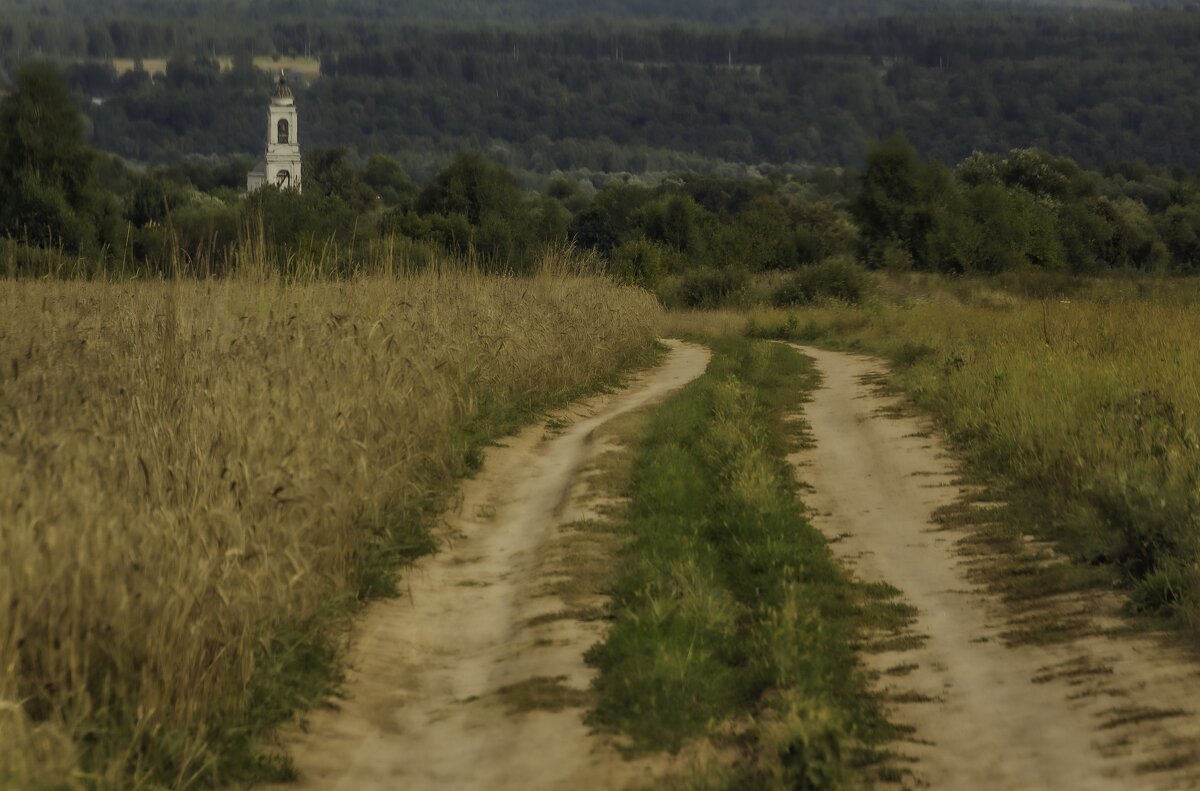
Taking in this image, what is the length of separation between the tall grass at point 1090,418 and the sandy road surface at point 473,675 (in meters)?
3.21

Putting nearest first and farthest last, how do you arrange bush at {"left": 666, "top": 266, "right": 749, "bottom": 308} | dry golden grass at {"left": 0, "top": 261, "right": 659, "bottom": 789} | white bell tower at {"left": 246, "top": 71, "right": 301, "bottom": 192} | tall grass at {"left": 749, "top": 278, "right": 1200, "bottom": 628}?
1. dry golden grass at {"left": 0, "top": 261, "right": 659, "bottom": 789}
2. tall grass at {"left": 749, "top": 278, "right": 1200, "bottom": 628}
3. bush at {"left": 666, "top": 266, "right": 749, "bottom": 308}
4. white bell tower at {"left": 246, "top": 71, "right": 301, "bottom": 192}

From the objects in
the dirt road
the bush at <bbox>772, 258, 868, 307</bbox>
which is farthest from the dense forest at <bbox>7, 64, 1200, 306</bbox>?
the dirt road

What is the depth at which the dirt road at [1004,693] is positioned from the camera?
683 cm

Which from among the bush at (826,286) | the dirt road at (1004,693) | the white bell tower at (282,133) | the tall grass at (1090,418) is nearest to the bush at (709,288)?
the bush at (826,286)

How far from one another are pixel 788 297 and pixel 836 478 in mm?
27493

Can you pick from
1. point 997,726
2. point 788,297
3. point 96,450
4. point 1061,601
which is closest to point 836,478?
point 1061,601

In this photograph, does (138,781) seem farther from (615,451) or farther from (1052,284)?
(1052,284)

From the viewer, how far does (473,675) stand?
8164 mm

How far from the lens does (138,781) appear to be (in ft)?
20.2

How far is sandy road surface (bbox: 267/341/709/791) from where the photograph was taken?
6.87m

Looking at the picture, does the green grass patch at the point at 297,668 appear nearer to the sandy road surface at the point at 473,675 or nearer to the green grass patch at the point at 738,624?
the sandy road surface at the point at 473,675

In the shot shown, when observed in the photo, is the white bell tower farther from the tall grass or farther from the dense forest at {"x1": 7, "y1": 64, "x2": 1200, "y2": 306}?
the tall grass

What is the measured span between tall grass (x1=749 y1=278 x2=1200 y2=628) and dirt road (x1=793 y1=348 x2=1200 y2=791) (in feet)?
2.45

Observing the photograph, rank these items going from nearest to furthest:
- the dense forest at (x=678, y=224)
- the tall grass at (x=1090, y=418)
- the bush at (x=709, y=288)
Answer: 1. the tall grass at (x=1090, y=418)
2. the dense forest at (x=678, y=224)
3. the bush at (x=709, y=288)
